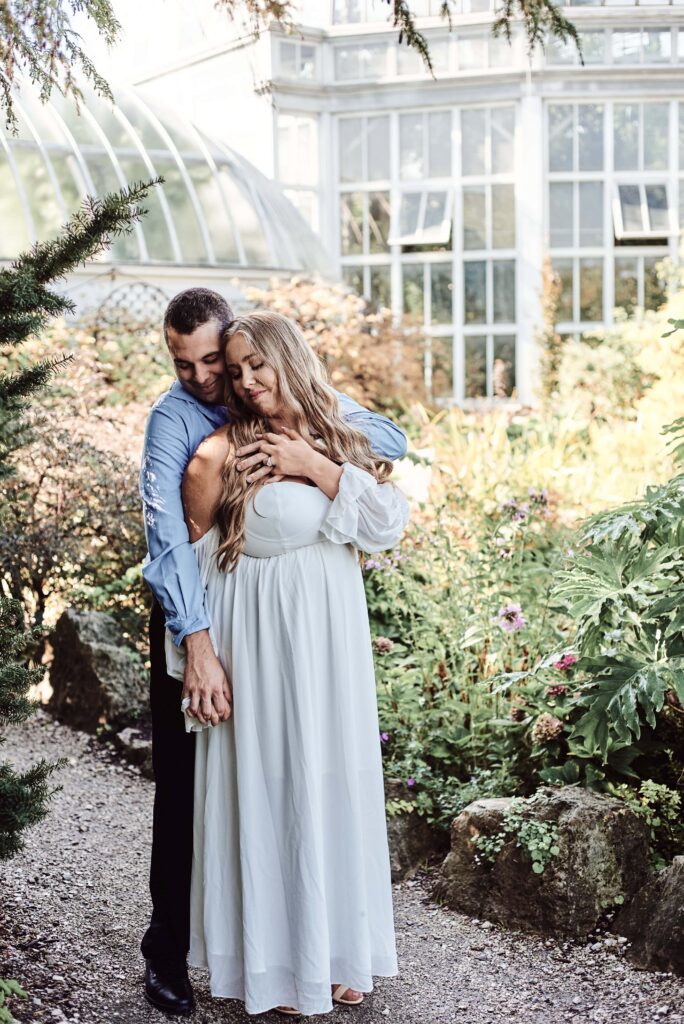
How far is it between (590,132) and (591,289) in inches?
93.5

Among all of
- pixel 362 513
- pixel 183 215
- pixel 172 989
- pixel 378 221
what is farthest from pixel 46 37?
pixel 378 221

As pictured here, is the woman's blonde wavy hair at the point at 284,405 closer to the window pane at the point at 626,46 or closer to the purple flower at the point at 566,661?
the purple flower at the point at 566,661

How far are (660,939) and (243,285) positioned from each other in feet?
33.5

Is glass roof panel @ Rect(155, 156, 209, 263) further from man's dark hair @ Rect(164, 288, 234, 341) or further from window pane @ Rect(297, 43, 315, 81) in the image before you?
man's dark hair @ Rect(164, 288, 234, 341)

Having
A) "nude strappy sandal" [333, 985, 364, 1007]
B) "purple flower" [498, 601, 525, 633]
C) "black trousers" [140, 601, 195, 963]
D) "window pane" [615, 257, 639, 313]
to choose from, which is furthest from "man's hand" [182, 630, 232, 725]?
"window pane" [615, 257, 639, 313]

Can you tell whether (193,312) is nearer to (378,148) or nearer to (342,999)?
(342,999)

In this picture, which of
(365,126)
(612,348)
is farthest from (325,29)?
(612,348)

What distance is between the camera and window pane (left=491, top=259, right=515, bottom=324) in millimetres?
16672

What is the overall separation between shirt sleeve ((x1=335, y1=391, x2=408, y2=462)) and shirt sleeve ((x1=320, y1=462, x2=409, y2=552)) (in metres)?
0.17

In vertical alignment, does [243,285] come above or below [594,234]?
below

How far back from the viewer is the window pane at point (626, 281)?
1645cm

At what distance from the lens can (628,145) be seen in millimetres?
16453

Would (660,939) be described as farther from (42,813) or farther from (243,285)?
(243,285)

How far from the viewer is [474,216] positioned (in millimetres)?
16734
